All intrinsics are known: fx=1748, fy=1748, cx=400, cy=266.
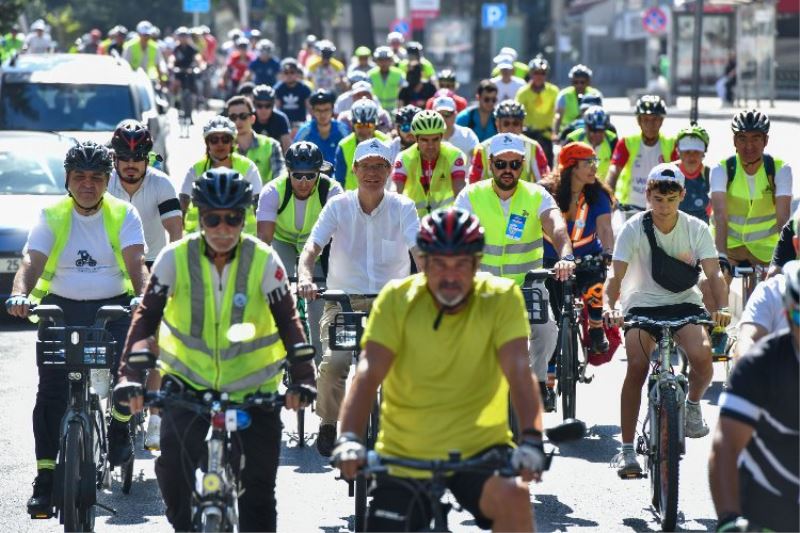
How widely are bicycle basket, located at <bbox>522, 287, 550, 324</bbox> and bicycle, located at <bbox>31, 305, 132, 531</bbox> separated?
8.19ft

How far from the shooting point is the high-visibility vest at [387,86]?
24917mm

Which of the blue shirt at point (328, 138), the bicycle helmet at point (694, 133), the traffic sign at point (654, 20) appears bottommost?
the blue shirt at point (328, 138)

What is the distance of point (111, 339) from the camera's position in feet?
25.9

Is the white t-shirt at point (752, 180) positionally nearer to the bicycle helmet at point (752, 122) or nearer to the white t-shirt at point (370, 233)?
the bicycle helmet at point (752, 122)

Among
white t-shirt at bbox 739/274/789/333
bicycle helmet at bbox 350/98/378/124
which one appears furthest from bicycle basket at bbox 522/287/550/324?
bicycle helmet at bbox 350/98/378/124

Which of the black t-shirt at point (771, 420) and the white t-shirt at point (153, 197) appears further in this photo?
the white t-shirt at point (153, 197)

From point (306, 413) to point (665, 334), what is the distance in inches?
138

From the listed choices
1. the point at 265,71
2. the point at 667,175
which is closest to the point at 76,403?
the point at 667,175

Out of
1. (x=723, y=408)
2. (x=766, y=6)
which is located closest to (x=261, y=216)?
(x=723, y=408)

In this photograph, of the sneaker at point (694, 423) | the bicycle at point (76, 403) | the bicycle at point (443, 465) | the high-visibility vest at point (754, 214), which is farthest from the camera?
the high-visibility vest at point (754, 214)

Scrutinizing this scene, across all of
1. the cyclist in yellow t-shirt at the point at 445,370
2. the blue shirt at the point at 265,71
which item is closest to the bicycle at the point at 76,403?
the cyclist in yellow t-shirt at the point at 445,370

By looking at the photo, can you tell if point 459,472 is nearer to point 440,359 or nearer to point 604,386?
point 440,359

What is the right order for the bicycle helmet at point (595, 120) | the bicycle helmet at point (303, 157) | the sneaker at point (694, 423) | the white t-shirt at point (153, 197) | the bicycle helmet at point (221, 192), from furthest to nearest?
the bicycle helmet at point (595, 120), the bicycle helmet at point (303, 157), the white t-shirt at point (153, 197), the sneaker at point (694, 423), the bicycle helmet at point (221, 192)

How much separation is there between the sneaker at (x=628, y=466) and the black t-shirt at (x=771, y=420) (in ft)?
11.4
